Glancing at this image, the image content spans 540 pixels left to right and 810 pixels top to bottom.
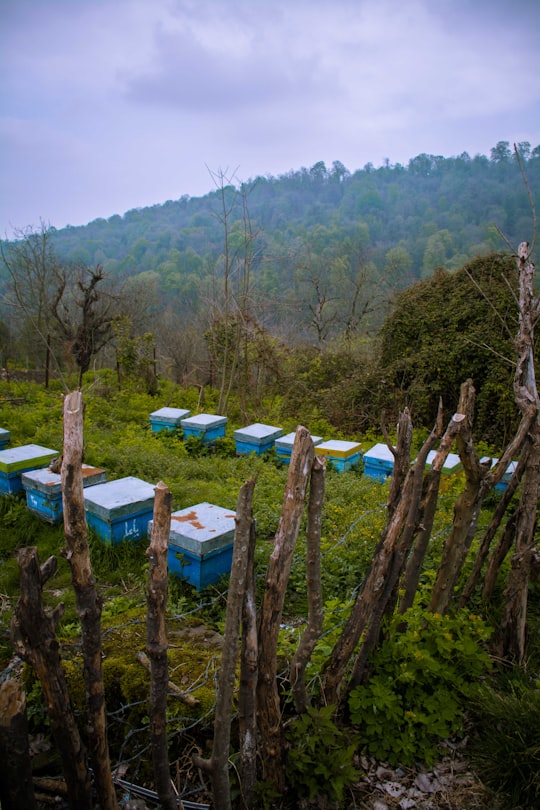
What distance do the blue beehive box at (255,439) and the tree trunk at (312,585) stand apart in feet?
19.5

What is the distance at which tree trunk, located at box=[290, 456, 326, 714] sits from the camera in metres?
2.04

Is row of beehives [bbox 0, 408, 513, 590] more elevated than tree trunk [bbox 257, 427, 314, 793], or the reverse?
tree trunk [bbox 257, 427, 314, 793]

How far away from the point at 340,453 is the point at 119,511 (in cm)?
386

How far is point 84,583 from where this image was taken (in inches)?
67.3

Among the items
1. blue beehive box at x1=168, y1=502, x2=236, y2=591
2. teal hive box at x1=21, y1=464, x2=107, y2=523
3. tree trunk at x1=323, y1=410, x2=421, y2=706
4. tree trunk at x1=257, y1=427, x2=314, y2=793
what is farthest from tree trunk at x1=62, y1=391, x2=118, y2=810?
teal hive box at x1=21, y1=464, x2=107, y2=523

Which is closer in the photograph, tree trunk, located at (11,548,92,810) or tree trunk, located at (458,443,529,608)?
Result: tree trunk, located at (11,548,92,810)

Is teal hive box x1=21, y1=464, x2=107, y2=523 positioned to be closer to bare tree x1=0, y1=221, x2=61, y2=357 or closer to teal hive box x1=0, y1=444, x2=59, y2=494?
teal hive box x1=0, y1=444, x2=59, y2=494

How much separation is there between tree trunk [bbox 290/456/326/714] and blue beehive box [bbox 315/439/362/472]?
17.0 feet

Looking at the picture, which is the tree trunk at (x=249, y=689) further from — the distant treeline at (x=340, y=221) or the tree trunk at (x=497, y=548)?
the distant treeline at (x=340, y=221)

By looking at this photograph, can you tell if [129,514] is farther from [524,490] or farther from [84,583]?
[524,490]

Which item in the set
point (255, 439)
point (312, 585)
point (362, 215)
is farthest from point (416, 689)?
point (362, 215)

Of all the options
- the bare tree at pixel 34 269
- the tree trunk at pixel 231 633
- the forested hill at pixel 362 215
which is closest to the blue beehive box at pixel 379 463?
the tree trunk at pixel 231 633

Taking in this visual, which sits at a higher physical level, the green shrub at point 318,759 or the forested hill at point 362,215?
the forested hill at point 362,215

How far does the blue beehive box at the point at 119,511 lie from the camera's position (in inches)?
181
